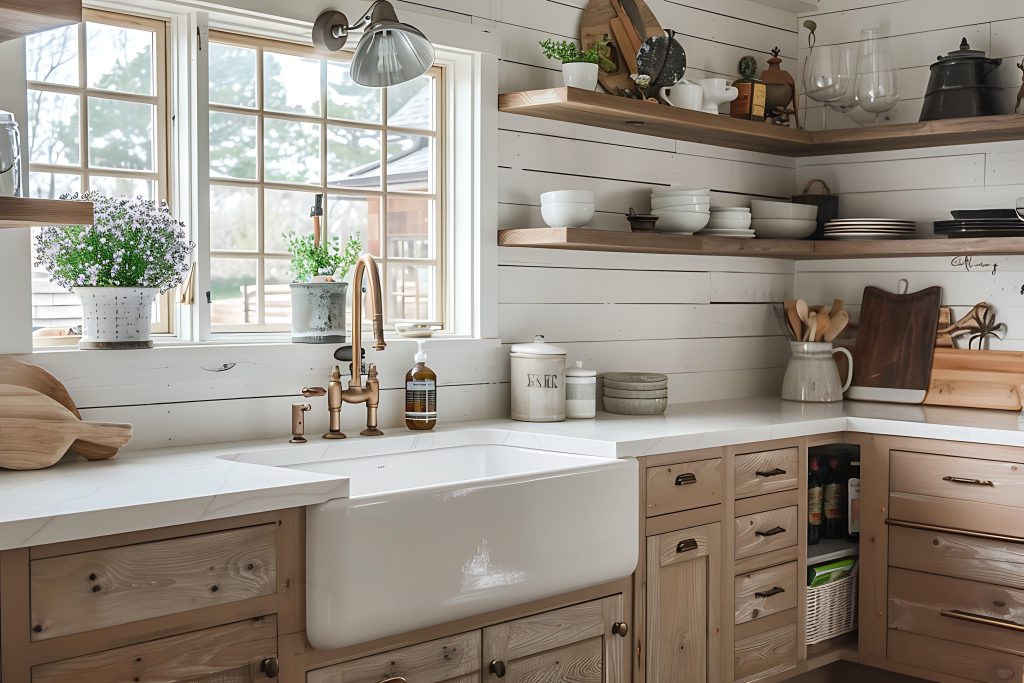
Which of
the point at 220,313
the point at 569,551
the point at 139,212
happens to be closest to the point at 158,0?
the point at 139,212

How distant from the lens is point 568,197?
2951 mm

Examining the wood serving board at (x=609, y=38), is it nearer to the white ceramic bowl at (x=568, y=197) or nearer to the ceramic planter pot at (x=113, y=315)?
the white ceramic bowl at (x=568, y=197)

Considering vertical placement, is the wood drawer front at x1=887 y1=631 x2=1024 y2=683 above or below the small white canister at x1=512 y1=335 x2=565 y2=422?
below

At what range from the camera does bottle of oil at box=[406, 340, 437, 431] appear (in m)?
2.74

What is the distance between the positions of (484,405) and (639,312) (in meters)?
0.70

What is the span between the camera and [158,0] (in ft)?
8.00

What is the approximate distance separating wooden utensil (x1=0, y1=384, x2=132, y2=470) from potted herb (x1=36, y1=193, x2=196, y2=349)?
29 cm

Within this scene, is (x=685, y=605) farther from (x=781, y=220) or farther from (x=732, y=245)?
(x=781, y=220)

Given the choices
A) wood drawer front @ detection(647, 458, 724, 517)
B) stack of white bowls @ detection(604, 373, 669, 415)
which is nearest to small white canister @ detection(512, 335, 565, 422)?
stack of white bowls @ detection(604, 373, 669, 415)

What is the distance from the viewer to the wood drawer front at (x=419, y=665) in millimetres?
1993

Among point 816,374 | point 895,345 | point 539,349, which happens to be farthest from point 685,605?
point 895,345

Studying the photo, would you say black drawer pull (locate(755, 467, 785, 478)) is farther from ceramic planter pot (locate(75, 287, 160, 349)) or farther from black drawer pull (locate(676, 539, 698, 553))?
ceramic planter pot (locate(75, 287, 160, 349))

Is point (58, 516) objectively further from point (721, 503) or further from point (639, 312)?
point (639, 312)

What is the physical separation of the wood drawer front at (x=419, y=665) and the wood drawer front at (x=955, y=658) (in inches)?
61.2
